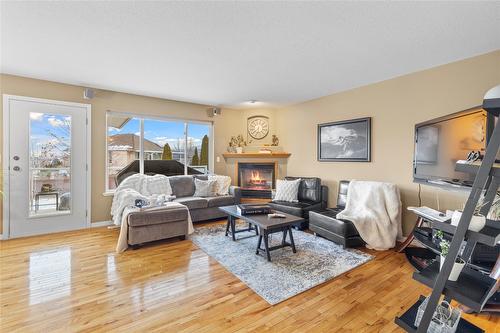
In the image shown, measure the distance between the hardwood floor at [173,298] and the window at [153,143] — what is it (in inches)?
81.1

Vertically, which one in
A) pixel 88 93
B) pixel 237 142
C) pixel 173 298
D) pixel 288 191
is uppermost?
pixel 88 93

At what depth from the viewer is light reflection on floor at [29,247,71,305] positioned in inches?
86.1

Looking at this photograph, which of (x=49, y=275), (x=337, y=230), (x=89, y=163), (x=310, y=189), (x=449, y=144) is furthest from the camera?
(x=310, y=189)

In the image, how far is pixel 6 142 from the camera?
3.62 metres

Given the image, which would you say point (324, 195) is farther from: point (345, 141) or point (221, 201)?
point (221, 201)

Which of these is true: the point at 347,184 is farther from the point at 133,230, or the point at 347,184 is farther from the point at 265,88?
the point at 133,230

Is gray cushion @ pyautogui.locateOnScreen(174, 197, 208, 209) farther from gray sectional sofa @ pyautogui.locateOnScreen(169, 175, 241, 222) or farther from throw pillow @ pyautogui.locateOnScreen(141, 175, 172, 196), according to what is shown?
throw pillow @ pyautogui.locateOnScreen(141, 175, 172, 196)

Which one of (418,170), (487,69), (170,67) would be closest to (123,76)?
(170,67)

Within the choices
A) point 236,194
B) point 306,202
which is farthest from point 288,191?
point 236,194

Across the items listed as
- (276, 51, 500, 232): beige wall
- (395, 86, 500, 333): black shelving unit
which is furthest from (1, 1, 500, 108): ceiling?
(395, 86, 500, 333): black shelving unit

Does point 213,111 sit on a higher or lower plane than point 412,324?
higher

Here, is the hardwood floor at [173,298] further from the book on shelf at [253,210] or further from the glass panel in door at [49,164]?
the glass panel in door at [49,164]

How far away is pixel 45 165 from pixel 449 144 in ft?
18.0

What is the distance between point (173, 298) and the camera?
2.15 metres
